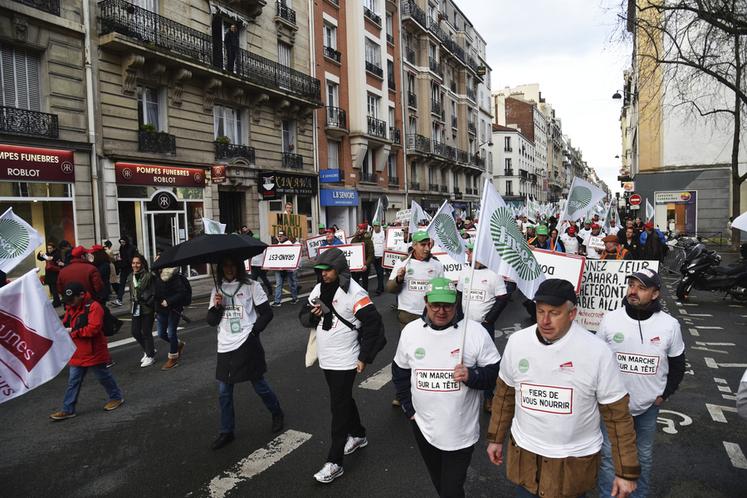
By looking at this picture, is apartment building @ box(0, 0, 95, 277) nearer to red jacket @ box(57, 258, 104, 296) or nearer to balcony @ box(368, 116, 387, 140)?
red jacket @ box(57, 258, 104, 296)

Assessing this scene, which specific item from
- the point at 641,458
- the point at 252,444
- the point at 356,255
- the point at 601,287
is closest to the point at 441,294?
the point at 641,458

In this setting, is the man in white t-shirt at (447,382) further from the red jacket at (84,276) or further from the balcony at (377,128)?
the balcony at (377,128)

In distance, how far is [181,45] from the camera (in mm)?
17750

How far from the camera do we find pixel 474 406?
3.12 meters

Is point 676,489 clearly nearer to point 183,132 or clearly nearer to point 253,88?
point 183,132

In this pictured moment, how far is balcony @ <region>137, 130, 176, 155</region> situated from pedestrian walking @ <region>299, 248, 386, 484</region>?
564 inches

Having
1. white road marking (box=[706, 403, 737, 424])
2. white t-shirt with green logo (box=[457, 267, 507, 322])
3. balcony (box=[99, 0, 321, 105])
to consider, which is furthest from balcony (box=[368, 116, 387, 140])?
white road marking (box=[706, 403, 737, 424])

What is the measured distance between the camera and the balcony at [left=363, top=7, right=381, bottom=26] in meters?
30.0

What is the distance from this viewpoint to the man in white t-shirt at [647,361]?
343 cm

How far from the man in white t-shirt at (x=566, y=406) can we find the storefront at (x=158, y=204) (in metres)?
15.2

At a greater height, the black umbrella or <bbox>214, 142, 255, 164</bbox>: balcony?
<bbox>214, 142, 255, 164</bbox>: balcony

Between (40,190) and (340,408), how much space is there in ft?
43.0

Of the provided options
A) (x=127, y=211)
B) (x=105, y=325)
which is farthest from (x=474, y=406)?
(x=127, y=211)

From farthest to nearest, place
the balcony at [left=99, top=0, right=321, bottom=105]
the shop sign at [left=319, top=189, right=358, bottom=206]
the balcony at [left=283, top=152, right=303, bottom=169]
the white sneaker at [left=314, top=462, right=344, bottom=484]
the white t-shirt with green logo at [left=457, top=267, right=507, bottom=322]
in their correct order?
1. the shop sign at [left=319, top=189, right=358, bottom=206]
2. the balcony at [left=283, top=152, right=303, bottom=169]
3. the balcony at [left=99, top=0, right=321, bottom=105]
4. the white t-shirt with green logo at [left=457, top=267, right=507, bottom=322]
5. the white sneaker at [left=314, top=462, right=344, bottom=484]
